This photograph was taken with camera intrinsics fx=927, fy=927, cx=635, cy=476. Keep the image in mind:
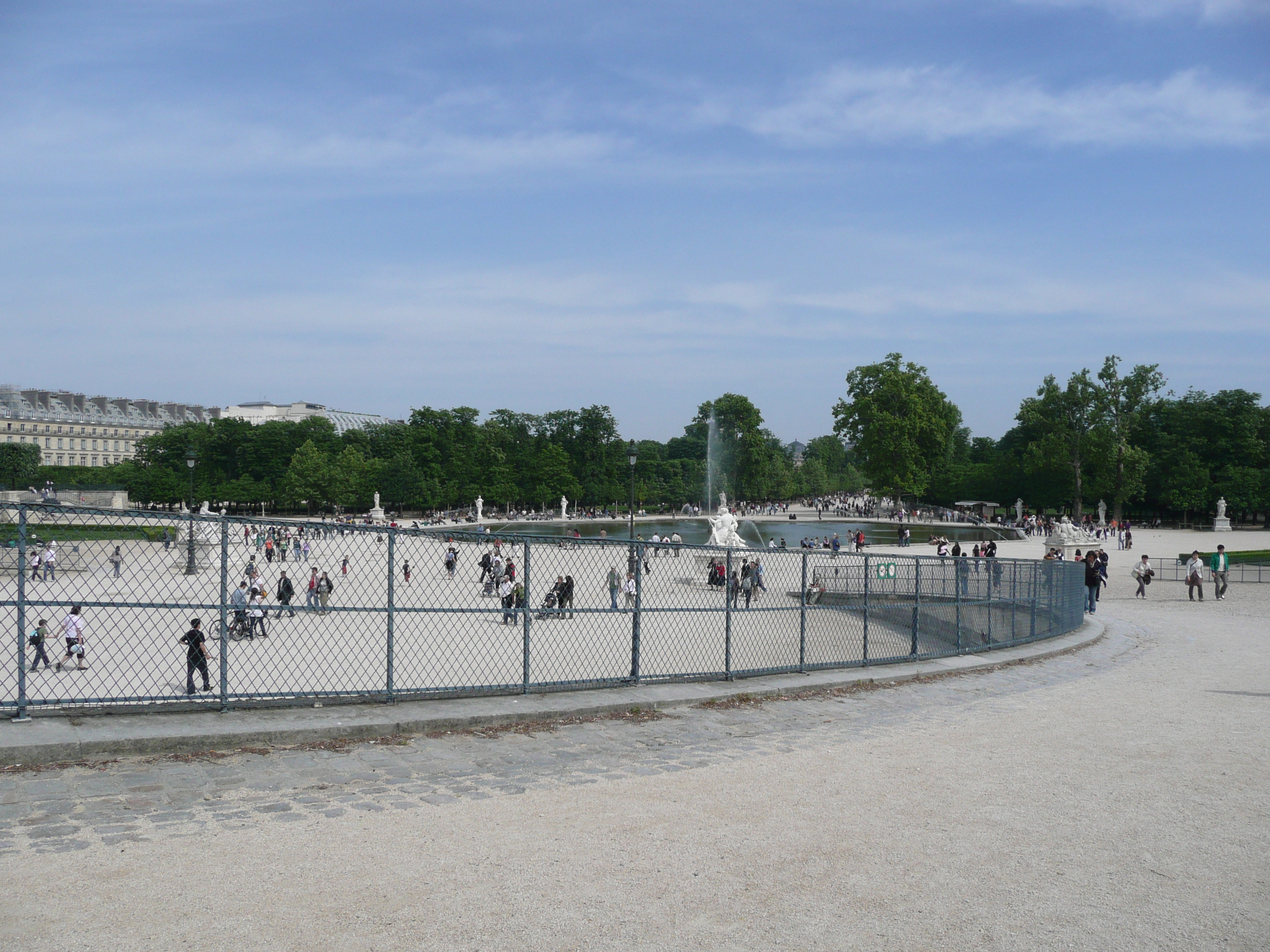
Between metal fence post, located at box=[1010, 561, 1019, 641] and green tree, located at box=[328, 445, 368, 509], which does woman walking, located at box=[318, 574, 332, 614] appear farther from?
green tree, located at box=[328, 445, 368, 509]

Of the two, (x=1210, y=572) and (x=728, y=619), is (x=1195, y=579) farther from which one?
(x=728, y=619)

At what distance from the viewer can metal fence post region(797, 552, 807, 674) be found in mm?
11672

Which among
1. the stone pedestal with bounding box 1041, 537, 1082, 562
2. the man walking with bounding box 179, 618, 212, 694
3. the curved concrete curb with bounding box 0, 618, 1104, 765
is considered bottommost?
the stone pedestal with bounding box 1041, 537, 1082, 562


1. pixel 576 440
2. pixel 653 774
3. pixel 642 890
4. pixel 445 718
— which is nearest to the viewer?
pixel 642 890

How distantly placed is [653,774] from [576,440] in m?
100

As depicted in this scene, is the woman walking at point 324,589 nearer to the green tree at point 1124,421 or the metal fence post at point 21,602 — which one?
the metal fence post at point 21,602

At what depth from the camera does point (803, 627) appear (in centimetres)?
1194

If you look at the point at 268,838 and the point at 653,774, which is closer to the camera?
the point at 268,838

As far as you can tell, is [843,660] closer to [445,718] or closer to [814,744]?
[814,744]

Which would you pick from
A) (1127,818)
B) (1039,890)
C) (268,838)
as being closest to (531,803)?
(268,838)

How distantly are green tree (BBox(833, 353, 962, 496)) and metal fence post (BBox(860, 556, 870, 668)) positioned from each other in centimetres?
7462

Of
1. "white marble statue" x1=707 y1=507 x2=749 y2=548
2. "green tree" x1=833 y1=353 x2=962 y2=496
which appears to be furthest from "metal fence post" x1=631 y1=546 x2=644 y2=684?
"green tree" x1=833 y1=353 x2=962 y2=496

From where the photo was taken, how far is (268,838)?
5633mm

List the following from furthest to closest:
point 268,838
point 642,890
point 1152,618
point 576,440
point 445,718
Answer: point 576,440 < point 1152,618 < point 445,718 < point 268,838 < point 642,890
